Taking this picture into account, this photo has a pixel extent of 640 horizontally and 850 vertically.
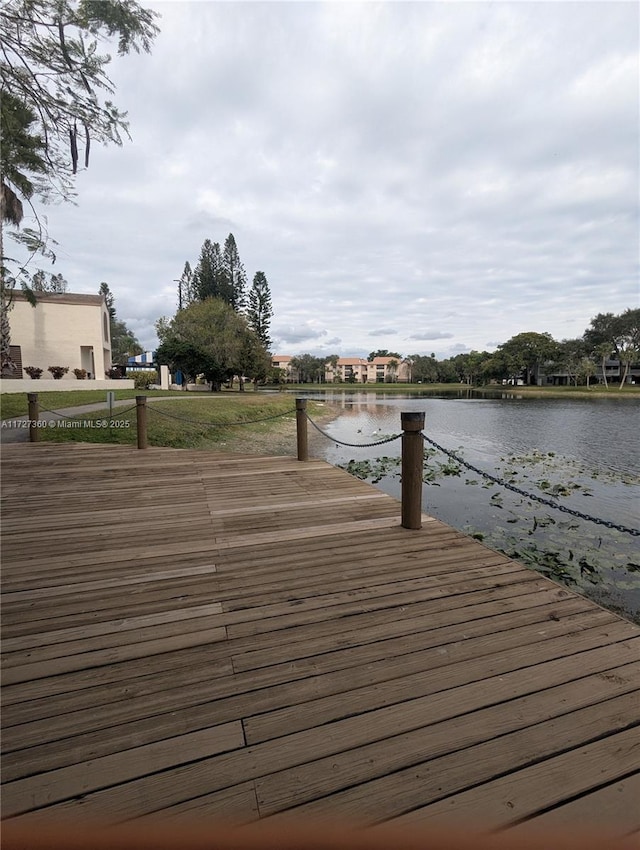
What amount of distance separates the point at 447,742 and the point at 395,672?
1.17ft

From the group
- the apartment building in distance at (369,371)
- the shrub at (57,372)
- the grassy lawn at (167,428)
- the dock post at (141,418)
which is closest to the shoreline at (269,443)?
the grassy lawn at (167,428)

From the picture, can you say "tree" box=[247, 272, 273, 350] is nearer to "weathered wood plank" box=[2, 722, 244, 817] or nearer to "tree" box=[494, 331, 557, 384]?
"tree" box=[494, 331, 557, 384]

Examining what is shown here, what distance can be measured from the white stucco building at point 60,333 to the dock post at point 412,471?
77.0 ft

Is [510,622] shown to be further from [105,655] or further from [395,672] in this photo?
[105,655]

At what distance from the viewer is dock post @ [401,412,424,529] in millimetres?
3479

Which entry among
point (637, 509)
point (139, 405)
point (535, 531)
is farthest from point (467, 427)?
point (139, 405)

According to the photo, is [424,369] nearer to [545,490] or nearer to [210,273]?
[210,273]

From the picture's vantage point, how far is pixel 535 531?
5.43 m

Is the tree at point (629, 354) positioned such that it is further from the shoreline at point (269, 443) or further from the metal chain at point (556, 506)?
the metal chain at point (556, 506)

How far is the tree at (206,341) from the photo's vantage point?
31.7 meters

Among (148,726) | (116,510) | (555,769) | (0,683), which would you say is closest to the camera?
(555,769)

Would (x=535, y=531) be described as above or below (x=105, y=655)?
below

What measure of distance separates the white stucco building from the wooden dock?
23.5 meters

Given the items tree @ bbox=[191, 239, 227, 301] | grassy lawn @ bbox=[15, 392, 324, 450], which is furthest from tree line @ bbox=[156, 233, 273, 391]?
grassy lawn @ bbox=[15, 392, 324, 450]
